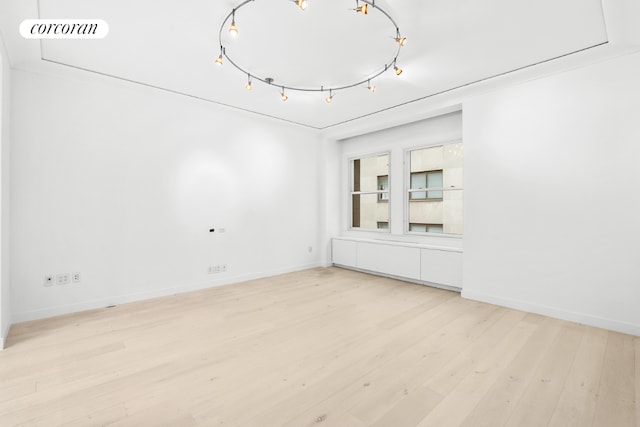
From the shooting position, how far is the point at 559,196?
A: 3383 mm

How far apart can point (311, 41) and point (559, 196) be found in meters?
3.22

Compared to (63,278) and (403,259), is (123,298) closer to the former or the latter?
(63,278)

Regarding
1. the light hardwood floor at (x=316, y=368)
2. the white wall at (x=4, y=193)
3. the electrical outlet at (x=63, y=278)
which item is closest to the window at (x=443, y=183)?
the light hardwood floor at (x=316, y=368)

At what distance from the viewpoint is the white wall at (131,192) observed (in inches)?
131

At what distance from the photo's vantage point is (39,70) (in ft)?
10.9

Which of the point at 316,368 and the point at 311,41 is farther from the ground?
the point at 311,41

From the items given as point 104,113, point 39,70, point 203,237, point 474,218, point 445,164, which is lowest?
point 203,237

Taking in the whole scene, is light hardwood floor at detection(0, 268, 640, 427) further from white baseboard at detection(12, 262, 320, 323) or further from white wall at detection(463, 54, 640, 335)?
white wall at detection(463, 54, 640, 335)

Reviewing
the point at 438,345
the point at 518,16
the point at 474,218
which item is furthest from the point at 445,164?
the point at 438,345

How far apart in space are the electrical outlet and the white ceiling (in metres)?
2.36

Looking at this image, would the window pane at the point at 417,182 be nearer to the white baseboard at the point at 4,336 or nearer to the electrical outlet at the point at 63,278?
the electrical outlet at the point at 63,278

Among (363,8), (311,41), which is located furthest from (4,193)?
(363,8)

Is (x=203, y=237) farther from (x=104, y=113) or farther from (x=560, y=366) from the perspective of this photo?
(x=560, y=366)

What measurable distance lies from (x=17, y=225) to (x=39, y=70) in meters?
1.75
